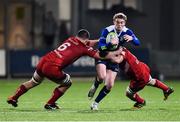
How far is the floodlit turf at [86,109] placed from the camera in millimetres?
14008

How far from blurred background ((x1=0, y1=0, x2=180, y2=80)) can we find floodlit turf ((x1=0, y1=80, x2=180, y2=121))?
621 centimetres

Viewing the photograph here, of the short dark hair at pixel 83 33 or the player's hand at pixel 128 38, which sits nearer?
the player's hand at pixel 128 38

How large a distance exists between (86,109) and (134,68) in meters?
1.14

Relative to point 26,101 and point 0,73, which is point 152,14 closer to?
point 0,73

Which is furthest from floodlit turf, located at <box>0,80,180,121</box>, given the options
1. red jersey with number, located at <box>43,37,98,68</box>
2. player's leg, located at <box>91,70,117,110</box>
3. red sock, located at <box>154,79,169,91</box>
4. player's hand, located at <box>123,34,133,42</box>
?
player's hand, located at <box>123,34,133,42</box>

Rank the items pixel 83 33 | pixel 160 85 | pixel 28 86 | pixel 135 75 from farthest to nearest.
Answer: pixel 160 85
pixel 135 75
pixel 28 86
pixel 83 33

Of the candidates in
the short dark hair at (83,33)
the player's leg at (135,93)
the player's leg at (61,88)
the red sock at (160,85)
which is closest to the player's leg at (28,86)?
the player's leg at (61,88)

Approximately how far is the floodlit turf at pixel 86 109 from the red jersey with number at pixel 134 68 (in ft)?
1.94

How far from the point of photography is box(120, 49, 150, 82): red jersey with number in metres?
15.9

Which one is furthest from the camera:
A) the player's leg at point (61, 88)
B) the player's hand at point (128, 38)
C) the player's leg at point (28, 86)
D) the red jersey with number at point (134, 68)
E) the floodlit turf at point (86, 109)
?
the red jersey with number at point (134, 68)

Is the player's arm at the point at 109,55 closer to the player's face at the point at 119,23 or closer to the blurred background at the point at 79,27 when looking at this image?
the player's face at the point at 119,23

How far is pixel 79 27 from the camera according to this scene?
101ft

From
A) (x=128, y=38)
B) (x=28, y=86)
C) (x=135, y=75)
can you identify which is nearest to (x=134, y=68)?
(x=135, y=75)

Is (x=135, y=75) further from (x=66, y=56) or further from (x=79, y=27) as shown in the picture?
(x=79, y=27)
